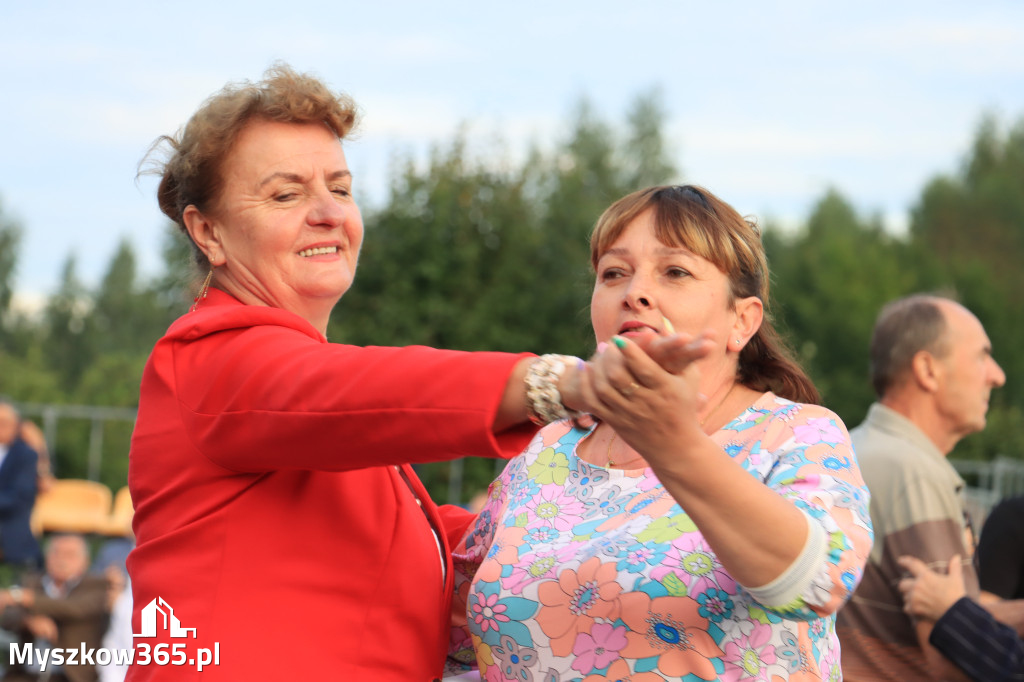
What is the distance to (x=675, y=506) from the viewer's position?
2.18 m

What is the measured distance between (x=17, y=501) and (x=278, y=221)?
27.5ft

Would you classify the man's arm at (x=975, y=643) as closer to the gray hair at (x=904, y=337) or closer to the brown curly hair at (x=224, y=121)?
the gray hair at (x=904, y=337)

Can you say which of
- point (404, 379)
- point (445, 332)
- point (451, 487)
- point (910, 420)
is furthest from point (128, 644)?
point (445, 332)

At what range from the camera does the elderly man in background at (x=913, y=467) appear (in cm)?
386

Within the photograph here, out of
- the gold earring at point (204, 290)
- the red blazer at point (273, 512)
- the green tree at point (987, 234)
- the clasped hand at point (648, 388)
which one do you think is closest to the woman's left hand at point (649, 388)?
the clasped hand at point (648, 388)

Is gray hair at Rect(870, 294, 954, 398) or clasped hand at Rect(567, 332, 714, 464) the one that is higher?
clasped hand at Rect(567, 332, 714, 464)

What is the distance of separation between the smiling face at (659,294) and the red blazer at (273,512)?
666 millimetres

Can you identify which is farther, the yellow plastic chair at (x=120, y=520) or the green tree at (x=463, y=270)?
the green tree at (x=463, y=270)

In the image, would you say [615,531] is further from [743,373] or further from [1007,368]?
[1007,368]

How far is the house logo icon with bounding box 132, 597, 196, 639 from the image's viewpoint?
2006 mm

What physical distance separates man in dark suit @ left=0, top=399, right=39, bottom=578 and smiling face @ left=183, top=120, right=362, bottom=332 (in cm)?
817

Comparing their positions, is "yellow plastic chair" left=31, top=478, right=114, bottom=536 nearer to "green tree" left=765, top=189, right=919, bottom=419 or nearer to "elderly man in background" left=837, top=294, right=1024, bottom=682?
"elderly man in background" left=837, top=294, right=1024, bottom=682

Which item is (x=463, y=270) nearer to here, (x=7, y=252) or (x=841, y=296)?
(x=841, y=296)

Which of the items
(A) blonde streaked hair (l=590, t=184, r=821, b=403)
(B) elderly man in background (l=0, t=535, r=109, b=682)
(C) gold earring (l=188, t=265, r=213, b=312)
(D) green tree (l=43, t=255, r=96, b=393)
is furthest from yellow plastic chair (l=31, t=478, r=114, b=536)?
(D) green tree (l=43, t=255, r=96, b=393)
